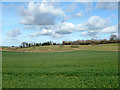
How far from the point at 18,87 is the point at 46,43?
302 ft

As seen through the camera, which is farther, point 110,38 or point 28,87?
point 110,38

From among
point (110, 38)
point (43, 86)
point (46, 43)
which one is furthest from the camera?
→ point (110, 38)

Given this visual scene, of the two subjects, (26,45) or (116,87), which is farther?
(26,45)

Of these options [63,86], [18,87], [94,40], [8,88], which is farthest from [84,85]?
[94,40]

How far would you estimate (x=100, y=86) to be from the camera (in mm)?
7609

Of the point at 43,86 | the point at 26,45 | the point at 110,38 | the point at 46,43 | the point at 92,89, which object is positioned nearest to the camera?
the point at 92,89

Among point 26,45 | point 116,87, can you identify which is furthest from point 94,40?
point 116,87

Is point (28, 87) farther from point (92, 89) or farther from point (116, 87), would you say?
point (116, 87)

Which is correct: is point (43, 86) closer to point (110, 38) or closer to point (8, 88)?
point (8, 88)

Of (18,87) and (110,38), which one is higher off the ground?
(110,38)

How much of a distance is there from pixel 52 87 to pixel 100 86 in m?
3.07

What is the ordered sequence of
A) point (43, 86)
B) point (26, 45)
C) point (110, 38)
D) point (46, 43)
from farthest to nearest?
point (110, 38) → point (46, 43) → point (26, 45) → point (43, 86)

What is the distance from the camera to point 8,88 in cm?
755

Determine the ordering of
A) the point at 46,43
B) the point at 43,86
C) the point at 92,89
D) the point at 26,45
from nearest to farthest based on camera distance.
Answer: the point at 92,89 < the point at 43,86 < the point at 26,45 < the point at 46,43
